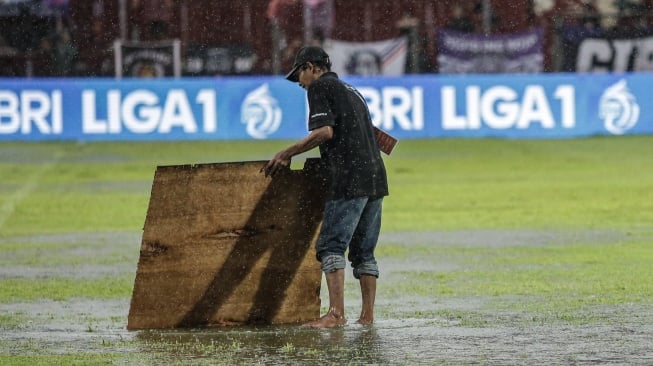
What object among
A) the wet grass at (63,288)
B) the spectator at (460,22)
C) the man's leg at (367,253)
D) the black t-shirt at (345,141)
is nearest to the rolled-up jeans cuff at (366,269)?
the man's leg at (367,253)

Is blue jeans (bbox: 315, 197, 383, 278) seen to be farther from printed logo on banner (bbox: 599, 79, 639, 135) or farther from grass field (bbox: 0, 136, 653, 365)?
printed logo on banner (bbox: 599, 79, 639, 135)

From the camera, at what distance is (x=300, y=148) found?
884cm

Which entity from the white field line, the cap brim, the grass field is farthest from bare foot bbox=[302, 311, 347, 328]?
the white field line

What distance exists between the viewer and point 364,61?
28.7 meters

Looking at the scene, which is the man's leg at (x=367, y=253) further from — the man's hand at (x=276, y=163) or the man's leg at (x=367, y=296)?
the man's hand at (x=276, y=163)

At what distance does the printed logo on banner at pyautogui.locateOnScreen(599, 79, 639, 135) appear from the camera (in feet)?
91.6

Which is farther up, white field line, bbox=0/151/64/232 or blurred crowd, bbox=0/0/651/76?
blurred crowd, bbox=0/0/651/76

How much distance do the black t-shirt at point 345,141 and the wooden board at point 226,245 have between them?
33 centimetres

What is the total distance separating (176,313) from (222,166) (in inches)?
37.4

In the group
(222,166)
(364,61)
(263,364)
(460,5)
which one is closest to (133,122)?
(364,61)

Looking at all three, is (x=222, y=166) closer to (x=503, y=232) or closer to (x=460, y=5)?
(x=503, y=232)

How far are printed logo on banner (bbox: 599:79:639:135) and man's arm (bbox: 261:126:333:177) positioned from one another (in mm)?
19705

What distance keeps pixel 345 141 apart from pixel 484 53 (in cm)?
2030

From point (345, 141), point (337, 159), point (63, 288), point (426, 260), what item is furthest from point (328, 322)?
point (426, 260)
